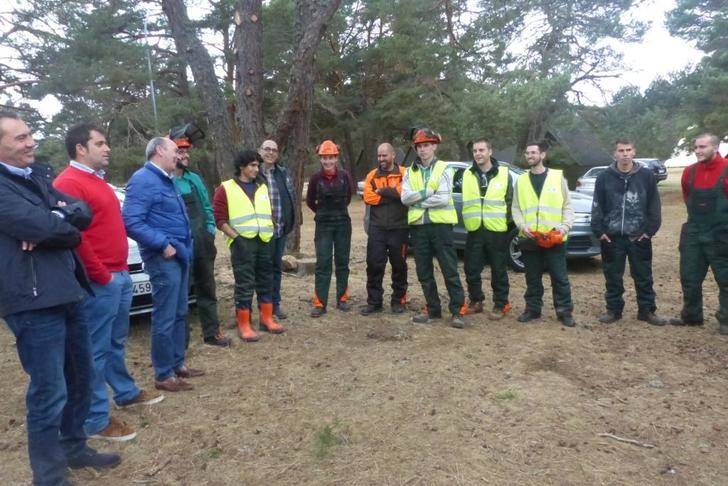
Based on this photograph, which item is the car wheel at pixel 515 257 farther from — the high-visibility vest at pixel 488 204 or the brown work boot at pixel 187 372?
the brown work boot at pixel 187 372

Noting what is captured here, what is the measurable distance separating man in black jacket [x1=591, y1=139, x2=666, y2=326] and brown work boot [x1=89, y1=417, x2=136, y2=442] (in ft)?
15.1

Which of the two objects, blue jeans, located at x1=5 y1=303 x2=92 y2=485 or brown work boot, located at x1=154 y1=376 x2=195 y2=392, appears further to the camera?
brown work boot, located at x1=154 y1=376 x2=195 y2=392

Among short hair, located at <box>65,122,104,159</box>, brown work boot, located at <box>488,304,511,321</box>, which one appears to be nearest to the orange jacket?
brown work boot, located at <box>488,304,511,321</box>

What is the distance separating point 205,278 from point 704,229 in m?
4.84

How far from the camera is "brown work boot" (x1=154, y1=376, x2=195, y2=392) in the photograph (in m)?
4.13

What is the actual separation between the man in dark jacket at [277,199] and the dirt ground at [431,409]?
0.78m

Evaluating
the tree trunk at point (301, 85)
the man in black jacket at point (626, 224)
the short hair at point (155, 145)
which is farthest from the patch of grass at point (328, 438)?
the tree trunk at point (301, 85)

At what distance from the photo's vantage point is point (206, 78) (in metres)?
7.50

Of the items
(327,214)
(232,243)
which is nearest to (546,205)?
(327,214)

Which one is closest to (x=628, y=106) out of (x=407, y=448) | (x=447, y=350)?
(x=447, y=350)

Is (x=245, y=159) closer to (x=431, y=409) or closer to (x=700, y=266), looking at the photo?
(x=431, y=409)

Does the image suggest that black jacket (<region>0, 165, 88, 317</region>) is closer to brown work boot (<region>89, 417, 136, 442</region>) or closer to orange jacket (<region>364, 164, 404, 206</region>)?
brown work boot (<region>89, 417, 136, 442</region>)

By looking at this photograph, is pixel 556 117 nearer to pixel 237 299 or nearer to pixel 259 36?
pixel 259 36

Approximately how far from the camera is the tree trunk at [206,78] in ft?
24.2
